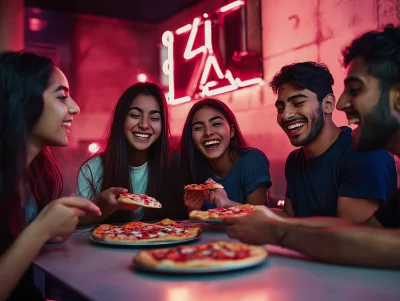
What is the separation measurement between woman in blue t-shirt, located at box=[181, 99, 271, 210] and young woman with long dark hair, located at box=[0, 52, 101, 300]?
1451 mm

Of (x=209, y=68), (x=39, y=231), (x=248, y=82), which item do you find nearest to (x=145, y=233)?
(x=39, y=231)

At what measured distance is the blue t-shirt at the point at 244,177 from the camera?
3412 millimetres

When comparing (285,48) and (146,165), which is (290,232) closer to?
(146,165)

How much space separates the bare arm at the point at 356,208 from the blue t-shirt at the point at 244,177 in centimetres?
89

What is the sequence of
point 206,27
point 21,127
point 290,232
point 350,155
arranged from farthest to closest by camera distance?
point 206,27 → point 350,155 → point 21,127 → point 290,232

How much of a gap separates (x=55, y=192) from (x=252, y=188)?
1545mm

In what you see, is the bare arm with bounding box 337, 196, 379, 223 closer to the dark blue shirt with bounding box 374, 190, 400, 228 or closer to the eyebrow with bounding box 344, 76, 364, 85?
the dark blue shirt with bounding box 374, 190, 400, 228

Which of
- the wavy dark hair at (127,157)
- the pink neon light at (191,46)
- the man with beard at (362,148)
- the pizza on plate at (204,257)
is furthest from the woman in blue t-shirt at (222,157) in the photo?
the pink neon light at (191,46)

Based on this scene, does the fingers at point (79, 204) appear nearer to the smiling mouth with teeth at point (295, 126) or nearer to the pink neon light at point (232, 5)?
the smiling mouth with teeth at point (295, 126)

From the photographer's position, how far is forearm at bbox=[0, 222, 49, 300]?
1.58m

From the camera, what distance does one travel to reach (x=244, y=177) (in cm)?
347

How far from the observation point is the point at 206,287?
1.34m

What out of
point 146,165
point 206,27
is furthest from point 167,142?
point 206,27

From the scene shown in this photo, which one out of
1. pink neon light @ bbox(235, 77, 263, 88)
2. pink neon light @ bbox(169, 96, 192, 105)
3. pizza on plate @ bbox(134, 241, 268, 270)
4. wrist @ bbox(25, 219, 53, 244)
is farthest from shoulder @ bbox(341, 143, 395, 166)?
→ pink neon light @ bbox(169, 96, 192, 105)
